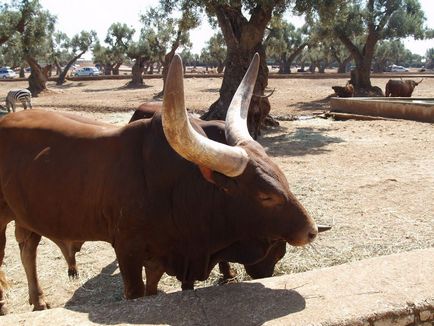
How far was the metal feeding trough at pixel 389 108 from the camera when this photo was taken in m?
15.3

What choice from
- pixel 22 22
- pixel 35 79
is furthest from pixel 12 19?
pixel 35 79

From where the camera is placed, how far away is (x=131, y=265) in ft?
10.7

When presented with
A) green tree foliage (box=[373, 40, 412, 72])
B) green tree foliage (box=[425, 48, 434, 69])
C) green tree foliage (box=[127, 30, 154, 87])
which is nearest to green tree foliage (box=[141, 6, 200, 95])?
green tree foliage (box=[127, 30, 154, 87])

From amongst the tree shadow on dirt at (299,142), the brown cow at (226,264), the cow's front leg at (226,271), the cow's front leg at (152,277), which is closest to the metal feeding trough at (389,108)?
the tree shadow on dirt at (299,142)

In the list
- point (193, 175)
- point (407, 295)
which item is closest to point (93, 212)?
point (193, 175)

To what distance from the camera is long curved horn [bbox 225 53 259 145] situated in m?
3.29

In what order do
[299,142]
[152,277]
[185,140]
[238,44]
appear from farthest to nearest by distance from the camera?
1. [238,44]
2. [299,142]
3. [152,277]
4. [185,140]

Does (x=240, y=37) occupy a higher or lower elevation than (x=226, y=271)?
higher

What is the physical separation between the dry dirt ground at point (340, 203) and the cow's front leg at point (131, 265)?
587 mm

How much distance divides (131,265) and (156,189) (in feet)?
1.73

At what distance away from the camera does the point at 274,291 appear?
2811 millimetres

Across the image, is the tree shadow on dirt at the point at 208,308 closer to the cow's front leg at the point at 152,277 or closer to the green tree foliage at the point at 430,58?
the cow's front leg at the point at 152,277

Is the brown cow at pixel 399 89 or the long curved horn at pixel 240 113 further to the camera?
the brown cow at pixel 399 89

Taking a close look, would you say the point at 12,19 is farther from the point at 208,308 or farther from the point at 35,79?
the point at 208,308
